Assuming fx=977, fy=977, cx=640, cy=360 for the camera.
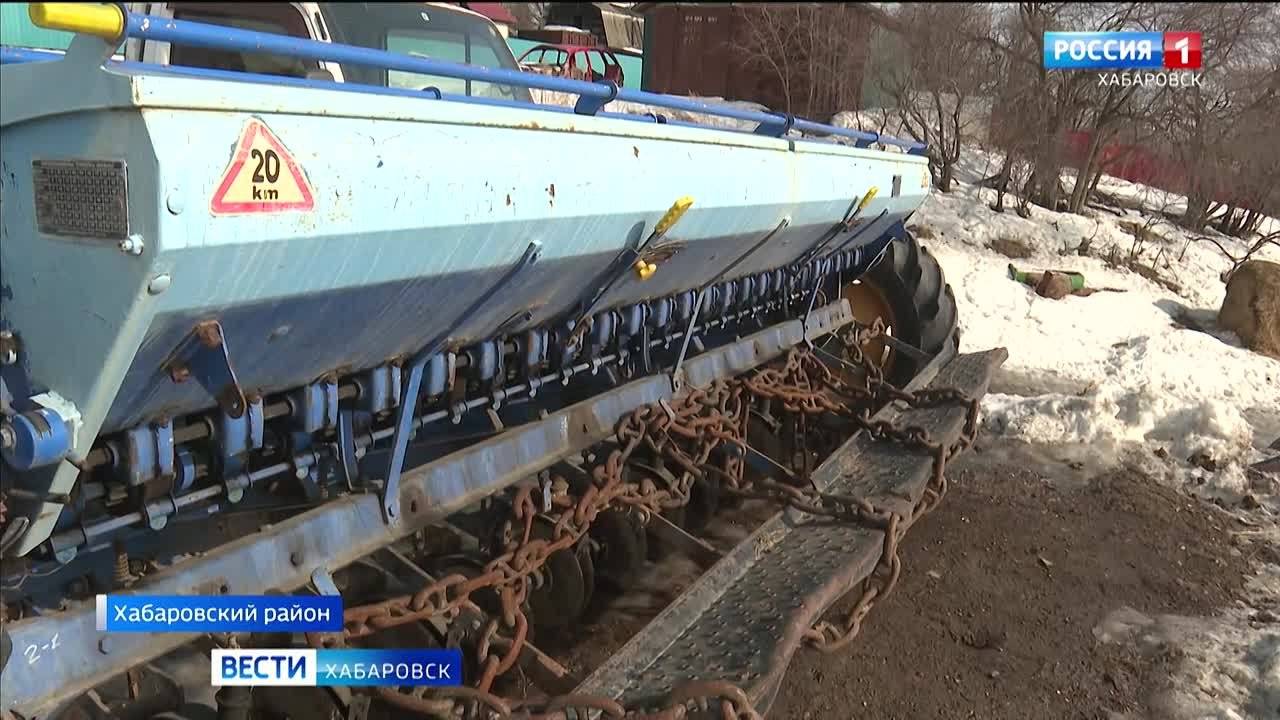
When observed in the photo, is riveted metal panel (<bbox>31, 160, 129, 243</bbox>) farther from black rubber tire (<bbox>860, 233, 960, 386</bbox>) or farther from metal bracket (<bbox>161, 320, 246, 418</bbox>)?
black rubber tire (<bbox>860, 233, 960, 386</bbox>)

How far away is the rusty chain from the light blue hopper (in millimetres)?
312

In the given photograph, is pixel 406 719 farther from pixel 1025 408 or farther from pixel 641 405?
pixel 1025 408

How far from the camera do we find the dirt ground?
2.99 m

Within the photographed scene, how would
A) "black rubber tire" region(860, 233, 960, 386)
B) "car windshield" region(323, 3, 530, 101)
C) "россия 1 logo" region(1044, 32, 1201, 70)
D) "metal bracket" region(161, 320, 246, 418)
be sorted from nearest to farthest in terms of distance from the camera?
→ "metal bracket" region(161, 320, 246, 418) < "car windshield" region(323, 3, 530, 101) < "black rubber tire" region(860, 233, 960, 386) < "россия 1 logo" region(1044, 32, 1201, 70)

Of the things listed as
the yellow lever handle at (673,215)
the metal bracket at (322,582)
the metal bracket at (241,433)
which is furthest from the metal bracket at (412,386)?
the yellow lever handle at (673,215)

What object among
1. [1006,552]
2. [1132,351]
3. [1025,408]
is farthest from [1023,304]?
[1006,552]

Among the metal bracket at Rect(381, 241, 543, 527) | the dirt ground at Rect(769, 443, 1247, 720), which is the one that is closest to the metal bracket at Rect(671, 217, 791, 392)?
the dirt ground at Rect(769, 443, 1247, 720)

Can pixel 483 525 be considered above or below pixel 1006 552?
above

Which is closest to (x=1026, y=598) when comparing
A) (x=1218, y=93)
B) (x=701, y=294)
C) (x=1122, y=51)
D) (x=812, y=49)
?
(x=701, y=294)

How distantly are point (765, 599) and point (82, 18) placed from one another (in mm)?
1921

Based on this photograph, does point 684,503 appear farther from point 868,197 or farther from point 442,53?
point 442,53

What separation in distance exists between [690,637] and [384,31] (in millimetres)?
2318

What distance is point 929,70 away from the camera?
12.5 meters

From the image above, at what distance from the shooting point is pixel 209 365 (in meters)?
1.69
